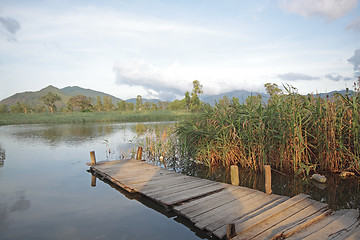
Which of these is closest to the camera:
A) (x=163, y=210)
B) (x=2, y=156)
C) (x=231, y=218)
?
(x=231, y=218)

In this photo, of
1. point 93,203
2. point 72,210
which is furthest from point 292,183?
point 72,210

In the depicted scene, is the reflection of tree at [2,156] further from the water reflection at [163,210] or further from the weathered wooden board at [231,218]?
the weathered wooden board at [231,218]

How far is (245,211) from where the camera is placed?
3.84 meters

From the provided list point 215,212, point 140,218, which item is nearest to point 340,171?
point 215,212

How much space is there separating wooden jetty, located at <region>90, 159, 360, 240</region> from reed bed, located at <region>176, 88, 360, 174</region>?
68.8 inches

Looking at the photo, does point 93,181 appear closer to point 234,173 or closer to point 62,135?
point 234,173

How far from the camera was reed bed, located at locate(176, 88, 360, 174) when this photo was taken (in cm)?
558

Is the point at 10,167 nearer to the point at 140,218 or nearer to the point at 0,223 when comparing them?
the point at 0,223

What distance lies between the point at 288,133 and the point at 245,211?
2898 millimetres

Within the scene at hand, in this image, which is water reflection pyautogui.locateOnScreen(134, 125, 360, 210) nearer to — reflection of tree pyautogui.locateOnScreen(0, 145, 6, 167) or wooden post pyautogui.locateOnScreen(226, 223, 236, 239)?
wooden post pyautogui.locateOnScreen(226, 223, 236, 239)

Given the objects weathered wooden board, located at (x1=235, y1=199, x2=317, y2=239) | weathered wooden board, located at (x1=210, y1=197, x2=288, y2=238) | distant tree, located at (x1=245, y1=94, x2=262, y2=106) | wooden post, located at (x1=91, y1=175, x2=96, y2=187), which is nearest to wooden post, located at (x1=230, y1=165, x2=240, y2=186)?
weathered wooden board, located at (x1=210, y1=197, x2=288, y2=238)

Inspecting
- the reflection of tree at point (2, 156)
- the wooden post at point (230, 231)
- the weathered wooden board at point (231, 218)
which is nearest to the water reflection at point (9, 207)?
the weathered wooden board at point (231, 218)

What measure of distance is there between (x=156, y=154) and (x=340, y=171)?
605cm

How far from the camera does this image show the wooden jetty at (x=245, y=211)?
10.2 ft
